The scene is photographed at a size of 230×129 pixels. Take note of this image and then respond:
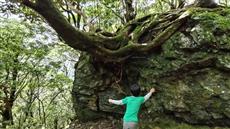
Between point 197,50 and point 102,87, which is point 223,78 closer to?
point 197,50

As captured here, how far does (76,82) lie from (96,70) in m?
1.21

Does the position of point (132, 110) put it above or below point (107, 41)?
below

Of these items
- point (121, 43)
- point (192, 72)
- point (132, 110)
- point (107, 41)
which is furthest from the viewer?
point (121, 43)

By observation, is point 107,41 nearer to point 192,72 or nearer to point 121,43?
point 121,43

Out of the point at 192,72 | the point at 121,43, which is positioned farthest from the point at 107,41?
the point at 192,72

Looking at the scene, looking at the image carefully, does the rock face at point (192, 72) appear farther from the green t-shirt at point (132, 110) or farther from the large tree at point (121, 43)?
the green t-shirt at point (132, 110)

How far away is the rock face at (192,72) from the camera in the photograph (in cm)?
813

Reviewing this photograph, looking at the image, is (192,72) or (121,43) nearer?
(192,72)

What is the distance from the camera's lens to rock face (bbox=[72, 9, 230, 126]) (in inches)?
320

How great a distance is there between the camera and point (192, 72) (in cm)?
864

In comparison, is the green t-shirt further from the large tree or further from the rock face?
the large tree

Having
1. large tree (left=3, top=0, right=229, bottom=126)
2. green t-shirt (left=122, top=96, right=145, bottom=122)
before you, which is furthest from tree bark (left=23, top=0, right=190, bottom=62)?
green t-shirt (left=122, top=96, right=145, bottom=122)

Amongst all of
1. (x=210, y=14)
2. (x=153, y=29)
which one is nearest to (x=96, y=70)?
(x=153, y=29)

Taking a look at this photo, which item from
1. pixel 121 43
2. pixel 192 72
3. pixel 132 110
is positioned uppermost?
pixel 121 43
